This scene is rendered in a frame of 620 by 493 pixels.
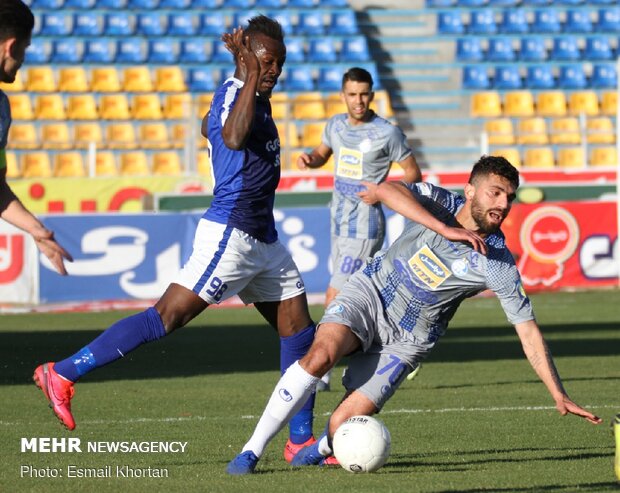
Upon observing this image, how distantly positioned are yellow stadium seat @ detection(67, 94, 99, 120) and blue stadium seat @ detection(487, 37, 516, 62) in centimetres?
885

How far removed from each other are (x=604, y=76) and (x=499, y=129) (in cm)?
368

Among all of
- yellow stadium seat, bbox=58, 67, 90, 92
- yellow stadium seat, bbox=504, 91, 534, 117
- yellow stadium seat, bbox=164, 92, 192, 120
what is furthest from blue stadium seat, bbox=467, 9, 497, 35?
yellow stadium seat, bbox=58, 67, 90, 92

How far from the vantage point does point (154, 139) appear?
2542cm

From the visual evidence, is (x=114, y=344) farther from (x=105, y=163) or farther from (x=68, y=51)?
(x=68, y=51)

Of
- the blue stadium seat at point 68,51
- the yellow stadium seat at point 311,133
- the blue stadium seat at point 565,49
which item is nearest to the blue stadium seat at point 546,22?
the blue stadium seat at point 565,49

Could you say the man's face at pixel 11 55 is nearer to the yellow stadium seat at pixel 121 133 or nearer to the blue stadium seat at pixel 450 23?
the yellow stadium seat at pixel 121 133

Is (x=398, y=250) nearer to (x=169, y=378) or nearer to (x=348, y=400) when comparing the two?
(x=348, y=400)

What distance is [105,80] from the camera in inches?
1033

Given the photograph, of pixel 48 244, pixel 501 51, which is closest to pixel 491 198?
pixel 48 244

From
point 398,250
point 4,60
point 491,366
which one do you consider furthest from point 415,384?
point 4,60

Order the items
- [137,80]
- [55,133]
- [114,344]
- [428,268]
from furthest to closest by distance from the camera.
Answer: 1. [137,80]
2. [55,133]
3. [428,268]
4. [114,344]

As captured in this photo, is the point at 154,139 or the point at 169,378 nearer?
the point at 169,378

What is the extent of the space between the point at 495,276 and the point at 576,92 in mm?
22332

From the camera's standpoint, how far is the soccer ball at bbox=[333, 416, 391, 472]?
20.4 feet
